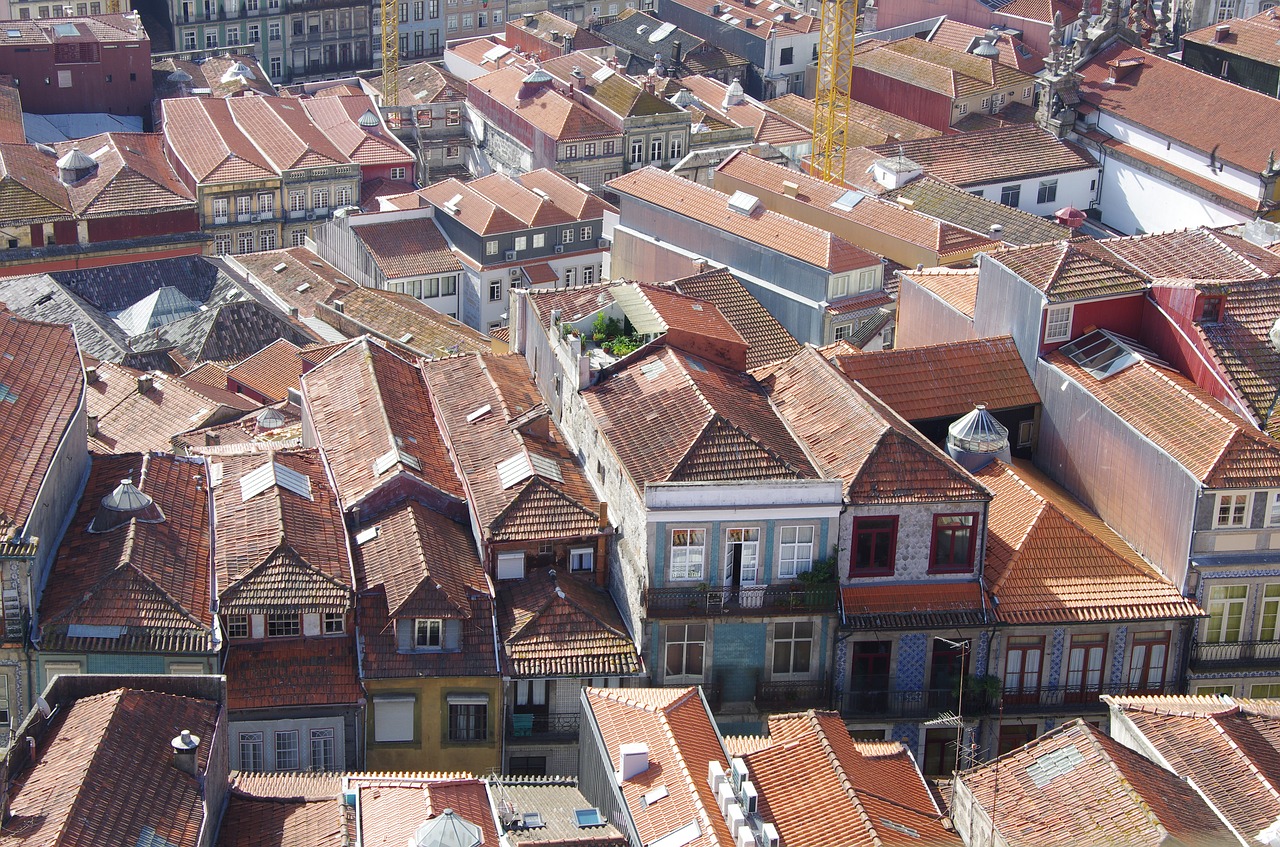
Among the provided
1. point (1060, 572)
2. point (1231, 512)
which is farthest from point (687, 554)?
point (1231, 512)

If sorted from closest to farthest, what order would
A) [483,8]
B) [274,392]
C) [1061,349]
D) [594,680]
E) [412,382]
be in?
1. [594,680]
2. [1061,349]
3. [412,382]
4. [274,392]
5. [483,8]

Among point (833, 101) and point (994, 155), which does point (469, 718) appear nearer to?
point (994, 155)

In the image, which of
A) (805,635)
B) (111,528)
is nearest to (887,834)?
(805,635)

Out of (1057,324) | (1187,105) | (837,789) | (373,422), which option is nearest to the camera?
(837,789)

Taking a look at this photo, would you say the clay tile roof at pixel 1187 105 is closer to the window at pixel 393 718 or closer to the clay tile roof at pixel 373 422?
the clay tile roof at pixel 373 422

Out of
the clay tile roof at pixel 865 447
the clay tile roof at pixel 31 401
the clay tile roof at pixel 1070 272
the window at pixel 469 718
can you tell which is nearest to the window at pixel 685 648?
the window at pixel 469 718

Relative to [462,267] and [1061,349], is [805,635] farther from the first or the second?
[462,267]
